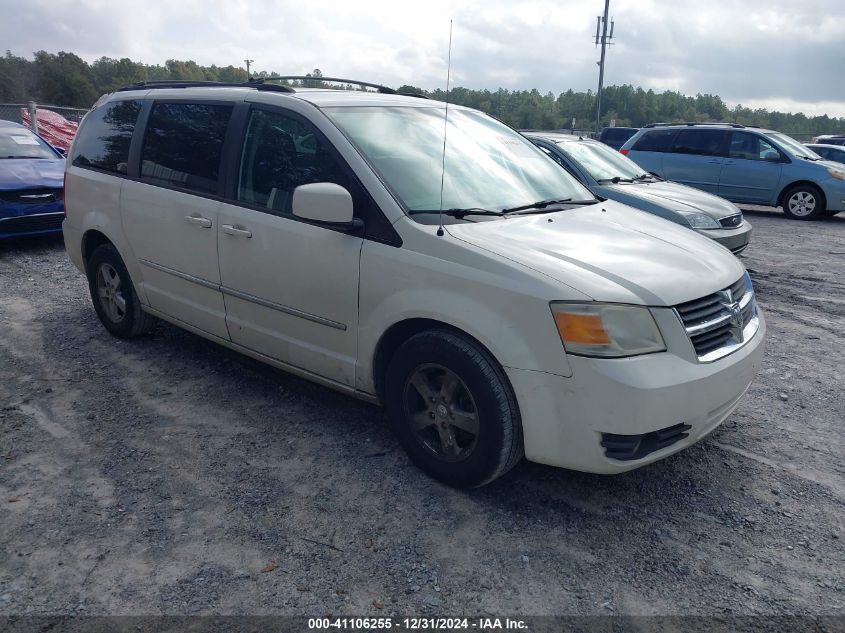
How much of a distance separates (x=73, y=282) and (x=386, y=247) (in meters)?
5.27

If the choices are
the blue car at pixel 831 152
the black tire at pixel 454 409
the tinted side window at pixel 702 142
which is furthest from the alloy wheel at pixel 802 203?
the black tire at pixel 454 409

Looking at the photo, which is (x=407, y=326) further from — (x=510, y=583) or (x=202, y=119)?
(x=202, y=119)

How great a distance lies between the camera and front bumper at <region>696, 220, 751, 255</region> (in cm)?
752

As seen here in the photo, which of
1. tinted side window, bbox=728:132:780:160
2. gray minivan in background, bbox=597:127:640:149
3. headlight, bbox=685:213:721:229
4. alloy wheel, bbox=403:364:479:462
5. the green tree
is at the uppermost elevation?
the green tree

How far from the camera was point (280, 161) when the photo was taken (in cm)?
386

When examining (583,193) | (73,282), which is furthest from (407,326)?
(73,282)

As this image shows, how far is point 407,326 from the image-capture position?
332 cm

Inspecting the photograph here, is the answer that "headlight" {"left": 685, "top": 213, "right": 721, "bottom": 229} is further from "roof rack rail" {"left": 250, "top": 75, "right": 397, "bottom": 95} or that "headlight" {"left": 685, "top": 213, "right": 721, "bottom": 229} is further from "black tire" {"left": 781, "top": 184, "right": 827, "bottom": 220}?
"black tire" {"left": 781, "top": 184, "right": 827, "bottom": 220}

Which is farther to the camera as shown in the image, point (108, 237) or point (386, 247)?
point (108, 237)

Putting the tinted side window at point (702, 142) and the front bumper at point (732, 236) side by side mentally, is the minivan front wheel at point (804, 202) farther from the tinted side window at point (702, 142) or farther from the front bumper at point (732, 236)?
the front bumper at point (732, 236)

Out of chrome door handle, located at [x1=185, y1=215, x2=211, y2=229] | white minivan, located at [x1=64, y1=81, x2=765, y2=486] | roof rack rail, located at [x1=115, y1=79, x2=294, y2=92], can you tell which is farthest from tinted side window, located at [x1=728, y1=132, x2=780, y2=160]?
chrome door handle, located at [x1=185, y1=215, x2=211, y2=229]

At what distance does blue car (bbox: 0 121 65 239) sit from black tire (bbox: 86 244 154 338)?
376 cm

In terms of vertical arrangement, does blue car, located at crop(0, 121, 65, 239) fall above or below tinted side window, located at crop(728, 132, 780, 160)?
below

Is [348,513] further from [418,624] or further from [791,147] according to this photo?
[791,147]
